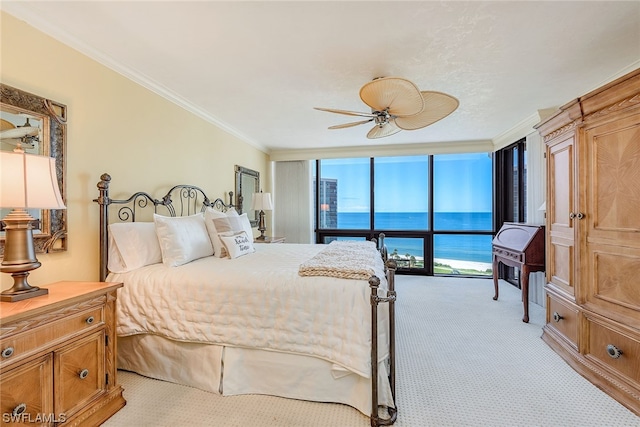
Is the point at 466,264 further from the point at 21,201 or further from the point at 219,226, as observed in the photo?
the point at 21,201

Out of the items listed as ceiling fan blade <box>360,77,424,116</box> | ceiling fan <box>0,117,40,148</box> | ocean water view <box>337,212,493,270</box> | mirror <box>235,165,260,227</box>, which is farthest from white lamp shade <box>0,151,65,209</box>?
ocean water view <box>337,212,493,270</box>

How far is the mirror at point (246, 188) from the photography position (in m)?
4.43

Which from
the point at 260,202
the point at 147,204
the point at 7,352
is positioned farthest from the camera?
the point at 260,202

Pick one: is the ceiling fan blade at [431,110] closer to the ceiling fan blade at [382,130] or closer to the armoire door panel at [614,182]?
the ceiling fan blade at [382,130]

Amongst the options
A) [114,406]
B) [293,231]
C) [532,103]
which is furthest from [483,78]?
[293,231]

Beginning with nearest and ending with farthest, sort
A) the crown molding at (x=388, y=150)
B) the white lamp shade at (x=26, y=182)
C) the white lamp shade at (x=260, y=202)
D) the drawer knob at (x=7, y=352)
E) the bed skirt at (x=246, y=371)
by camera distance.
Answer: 1. the drawer knob at (x=7, y=352)
2. the white lamp shade at (x=26, y=182)
3. the bed skirt at (x=246, y=371)
4. the white lamp shade at (x=260, y=202)
5. the crown molding at (x=388, y=150)

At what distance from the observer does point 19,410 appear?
1.25 meters

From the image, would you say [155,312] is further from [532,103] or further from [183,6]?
[532,103]

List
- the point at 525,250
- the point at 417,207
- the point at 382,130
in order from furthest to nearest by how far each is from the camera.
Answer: the point at 417,207, the point at 525,250, the point at 382,130

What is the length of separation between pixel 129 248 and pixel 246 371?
126cm

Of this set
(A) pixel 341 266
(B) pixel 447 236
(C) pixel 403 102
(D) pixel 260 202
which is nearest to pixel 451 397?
(A) pixel 341 266

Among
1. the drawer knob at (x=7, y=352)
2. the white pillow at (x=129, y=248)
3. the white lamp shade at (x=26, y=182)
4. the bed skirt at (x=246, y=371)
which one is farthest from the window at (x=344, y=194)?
the drawer knob at (x=7, y=352)

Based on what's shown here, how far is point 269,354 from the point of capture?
1862mm

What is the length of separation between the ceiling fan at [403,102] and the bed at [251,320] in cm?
120
